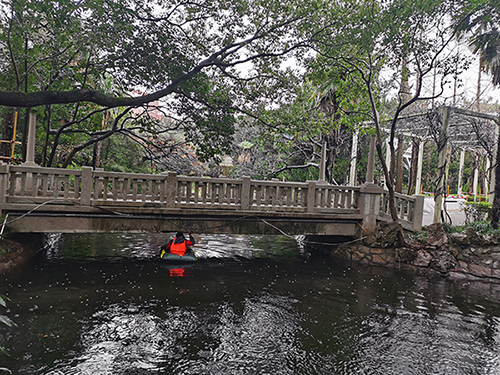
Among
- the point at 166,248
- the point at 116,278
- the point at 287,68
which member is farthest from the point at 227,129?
the point at 116,278

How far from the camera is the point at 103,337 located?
20.1 feet

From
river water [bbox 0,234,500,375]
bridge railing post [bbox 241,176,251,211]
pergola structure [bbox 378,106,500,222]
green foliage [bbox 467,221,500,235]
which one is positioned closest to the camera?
river water [bbox 0,234,500,375]

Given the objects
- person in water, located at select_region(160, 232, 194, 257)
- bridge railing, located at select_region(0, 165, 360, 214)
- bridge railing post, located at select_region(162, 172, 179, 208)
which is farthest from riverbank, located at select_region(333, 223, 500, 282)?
bridge railing post, located at select_region(162, 172, 179, 208)

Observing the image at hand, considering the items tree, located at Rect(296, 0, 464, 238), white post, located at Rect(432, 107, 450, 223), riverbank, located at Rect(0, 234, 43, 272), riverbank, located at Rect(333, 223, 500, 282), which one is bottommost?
riverbank, located at Rect(0, 234, 43, 272)

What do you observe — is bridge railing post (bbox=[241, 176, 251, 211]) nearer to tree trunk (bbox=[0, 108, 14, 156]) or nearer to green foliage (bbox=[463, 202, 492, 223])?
green foliage (bbox=[463, 202, 492, 223])

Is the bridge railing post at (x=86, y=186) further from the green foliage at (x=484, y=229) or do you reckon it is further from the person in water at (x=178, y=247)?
the green foliage at (x=484, y=229)

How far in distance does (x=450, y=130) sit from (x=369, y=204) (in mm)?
9787

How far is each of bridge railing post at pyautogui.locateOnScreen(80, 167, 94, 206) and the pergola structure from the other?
1185 cm

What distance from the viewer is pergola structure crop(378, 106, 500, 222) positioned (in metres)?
12.9

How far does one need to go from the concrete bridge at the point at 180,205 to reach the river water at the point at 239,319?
55.7 inches

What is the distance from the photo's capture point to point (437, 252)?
448 inches

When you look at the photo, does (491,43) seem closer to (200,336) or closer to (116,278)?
(200,336)

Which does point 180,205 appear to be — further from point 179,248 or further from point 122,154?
point 122,154

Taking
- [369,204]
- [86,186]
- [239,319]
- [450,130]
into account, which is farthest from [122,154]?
[450,130]
